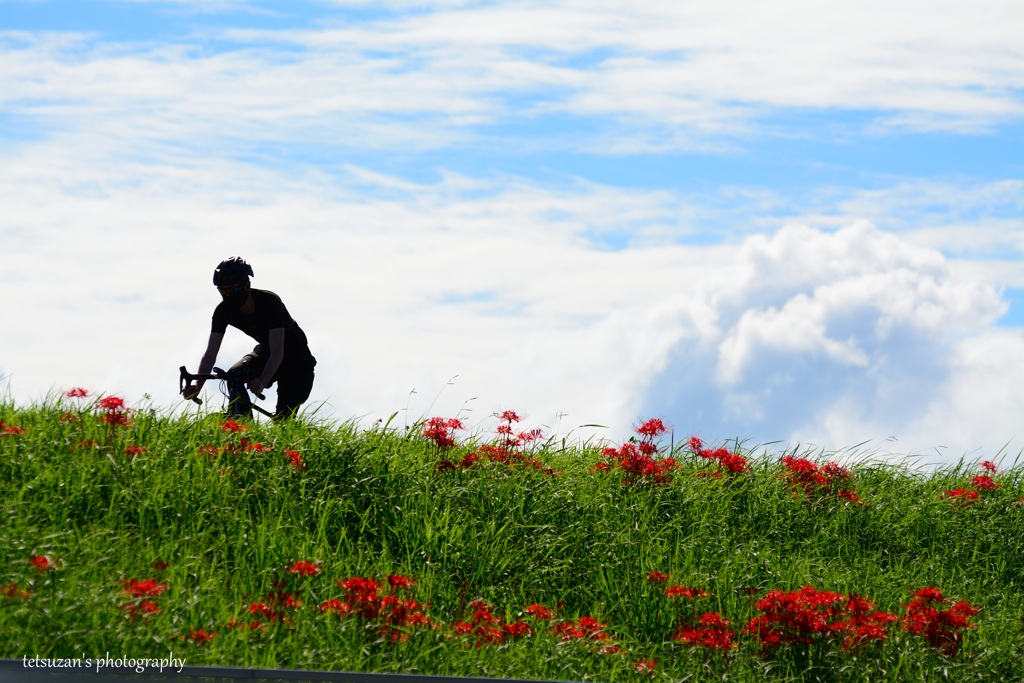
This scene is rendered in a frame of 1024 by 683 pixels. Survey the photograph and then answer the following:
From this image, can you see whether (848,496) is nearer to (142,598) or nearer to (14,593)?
(142,598)

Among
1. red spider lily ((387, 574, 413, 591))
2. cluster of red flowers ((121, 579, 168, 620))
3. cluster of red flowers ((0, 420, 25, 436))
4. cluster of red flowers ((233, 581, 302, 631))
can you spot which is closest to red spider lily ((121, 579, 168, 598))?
cluster of red flowers ((121, 579, 168, 620))

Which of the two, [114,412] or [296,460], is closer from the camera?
[296,460]

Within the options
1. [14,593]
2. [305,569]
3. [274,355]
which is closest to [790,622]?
[305,569]

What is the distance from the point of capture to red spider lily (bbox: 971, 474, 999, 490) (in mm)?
11648

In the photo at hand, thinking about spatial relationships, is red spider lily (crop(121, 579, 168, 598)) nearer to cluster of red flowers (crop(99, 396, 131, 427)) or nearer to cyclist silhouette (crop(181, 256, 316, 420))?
cluster of red flowers (crop(99, 396, 131, 427))

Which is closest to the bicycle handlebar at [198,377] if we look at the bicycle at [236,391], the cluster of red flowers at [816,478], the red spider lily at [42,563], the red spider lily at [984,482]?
the bicycle at [236,391]

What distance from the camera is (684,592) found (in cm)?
745

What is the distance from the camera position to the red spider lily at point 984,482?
11.6m

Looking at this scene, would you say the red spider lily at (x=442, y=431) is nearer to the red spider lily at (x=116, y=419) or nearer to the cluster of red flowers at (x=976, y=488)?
the red spider lily at (x=116, y=419)

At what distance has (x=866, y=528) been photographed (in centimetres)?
1004

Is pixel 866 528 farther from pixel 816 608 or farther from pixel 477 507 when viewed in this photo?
pixel 477 507

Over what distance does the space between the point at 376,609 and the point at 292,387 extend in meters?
4.64

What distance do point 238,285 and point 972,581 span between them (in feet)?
24.8

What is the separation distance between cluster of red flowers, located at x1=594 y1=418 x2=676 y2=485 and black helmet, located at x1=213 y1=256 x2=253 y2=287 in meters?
3.95
